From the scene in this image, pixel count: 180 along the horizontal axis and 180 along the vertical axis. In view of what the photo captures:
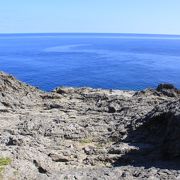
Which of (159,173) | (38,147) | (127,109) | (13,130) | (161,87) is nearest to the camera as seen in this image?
(159,173)

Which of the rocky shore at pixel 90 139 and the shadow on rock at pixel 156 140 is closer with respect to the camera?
the rocky shore at pixel 90 139

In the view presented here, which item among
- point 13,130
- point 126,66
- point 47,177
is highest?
point 126,66

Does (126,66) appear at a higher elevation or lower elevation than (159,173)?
higher

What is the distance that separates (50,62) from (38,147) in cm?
12455

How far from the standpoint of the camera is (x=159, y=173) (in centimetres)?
2317

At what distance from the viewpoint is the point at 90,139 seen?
105ft

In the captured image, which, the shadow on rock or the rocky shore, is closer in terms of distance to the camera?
the rocky shore

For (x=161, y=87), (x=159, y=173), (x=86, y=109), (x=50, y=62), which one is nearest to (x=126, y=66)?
(x=50, y=62)

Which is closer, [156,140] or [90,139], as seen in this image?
[156,140]

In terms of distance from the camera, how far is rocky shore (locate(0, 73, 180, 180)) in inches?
963

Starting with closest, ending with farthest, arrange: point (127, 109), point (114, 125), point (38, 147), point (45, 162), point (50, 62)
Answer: point (45, 162), point (38, 147), point (114, 125), point (127, 109), point (50, 62)

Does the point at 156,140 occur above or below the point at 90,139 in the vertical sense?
above

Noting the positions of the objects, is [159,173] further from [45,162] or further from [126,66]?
[126,66]

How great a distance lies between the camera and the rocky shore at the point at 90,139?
963 inches
